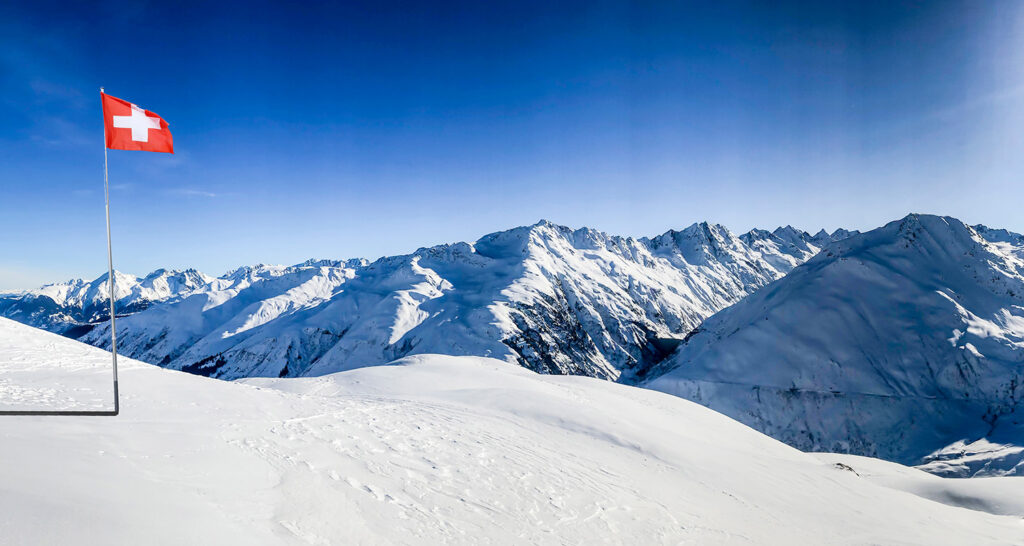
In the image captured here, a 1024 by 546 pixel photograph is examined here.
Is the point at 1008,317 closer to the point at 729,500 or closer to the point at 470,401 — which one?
the point at 729,500

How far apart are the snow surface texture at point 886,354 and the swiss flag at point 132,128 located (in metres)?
73.4

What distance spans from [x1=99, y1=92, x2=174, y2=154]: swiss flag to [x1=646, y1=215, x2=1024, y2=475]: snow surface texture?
73.4 metres

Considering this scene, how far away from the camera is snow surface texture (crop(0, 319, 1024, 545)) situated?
7.55 meters

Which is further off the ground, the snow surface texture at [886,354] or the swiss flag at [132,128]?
the swiss flag at [132,128]

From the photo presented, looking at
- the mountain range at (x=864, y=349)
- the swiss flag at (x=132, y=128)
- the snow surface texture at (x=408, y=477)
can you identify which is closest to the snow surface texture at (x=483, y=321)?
the mountain range at (x=864, y=349)

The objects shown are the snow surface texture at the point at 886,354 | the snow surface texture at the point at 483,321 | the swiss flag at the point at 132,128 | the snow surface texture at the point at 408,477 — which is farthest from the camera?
the snow surface texture at the point at 483,321

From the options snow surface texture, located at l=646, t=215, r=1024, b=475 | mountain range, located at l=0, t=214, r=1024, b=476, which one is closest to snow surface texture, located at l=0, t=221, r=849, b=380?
mountain range, located at l=0, t=214, r=1024, b=476

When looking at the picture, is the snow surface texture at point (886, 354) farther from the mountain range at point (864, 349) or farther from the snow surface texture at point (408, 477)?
the snow surface texture at point (408, 477)

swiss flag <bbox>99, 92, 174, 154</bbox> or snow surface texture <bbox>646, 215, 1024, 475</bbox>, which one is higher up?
swiss flag <bbox>99, 92, 174, 154</bbox>

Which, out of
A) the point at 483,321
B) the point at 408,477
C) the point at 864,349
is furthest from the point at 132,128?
the point at 483,321

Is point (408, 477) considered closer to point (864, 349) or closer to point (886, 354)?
point (864, 349)

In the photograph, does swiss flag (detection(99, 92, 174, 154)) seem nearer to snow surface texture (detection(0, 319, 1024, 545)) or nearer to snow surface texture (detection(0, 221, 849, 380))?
snow surface texture (detection(0, 319, 1024, 545))

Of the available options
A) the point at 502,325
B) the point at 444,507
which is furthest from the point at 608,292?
the point at 444,507

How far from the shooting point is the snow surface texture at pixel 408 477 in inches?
297
